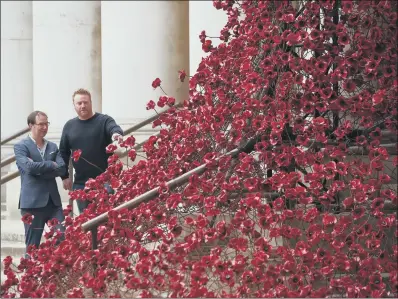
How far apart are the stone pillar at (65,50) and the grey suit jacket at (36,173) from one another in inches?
163

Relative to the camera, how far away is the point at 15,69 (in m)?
16.7

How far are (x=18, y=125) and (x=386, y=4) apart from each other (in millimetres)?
9359

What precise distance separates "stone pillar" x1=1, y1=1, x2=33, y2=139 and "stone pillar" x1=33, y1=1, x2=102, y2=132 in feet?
8.33

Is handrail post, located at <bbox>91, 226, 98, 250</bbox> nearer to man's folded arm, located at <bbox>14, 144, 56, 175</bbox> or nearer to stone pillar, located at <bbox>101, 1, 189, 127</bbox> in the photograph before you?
man's folded arm, located at <bbox>14, 144, 56, 175</bbox>

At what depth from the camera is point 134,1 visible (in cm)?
1227

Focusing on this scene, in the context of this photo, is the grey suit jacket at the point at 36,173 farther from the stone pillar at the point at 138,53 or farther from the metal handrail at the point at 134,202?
the stone pillar at the point at 138,53

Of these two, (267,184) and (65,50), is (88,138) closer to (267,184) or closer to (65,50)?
(267,184)

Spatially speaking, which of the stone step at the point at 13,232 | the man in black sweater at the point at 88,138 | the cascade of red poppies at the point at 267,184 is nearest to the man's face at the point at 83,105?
the man in black sweater at the point at 88,138

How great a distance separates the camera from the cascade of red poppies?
711cm

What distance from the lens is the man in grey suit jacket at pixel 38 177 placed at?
945cm

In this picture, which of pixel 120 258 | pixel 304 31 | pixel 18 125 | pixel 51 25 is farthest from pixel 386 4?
pixel 18 125

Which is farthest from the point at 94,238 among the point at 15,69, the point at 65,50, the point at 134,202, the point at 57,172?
the point at 15,69

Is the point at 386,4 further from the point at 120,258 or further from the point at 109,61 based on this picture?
the point at 109,61

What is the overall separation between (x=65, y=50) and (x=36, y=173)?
469cm
